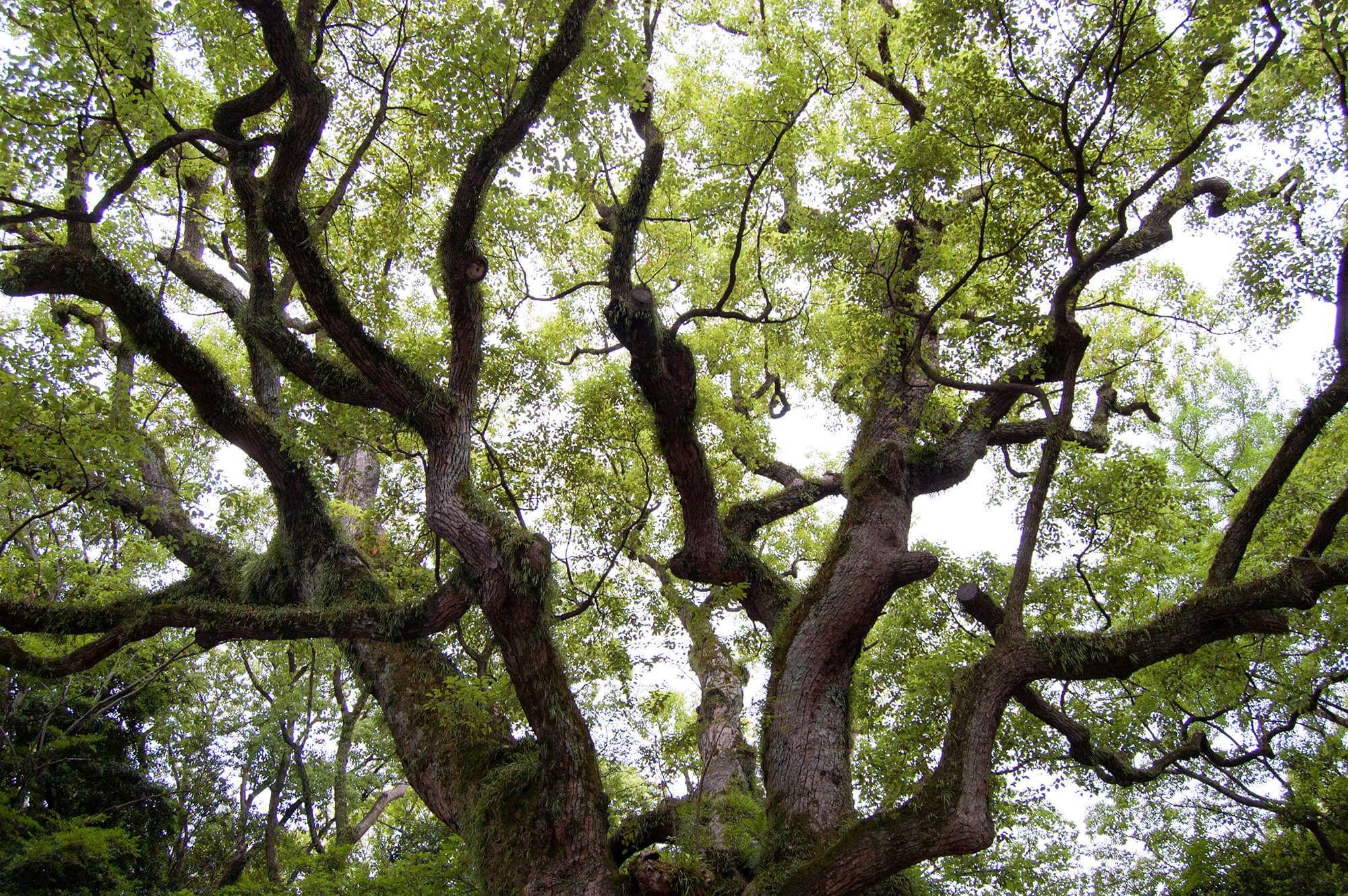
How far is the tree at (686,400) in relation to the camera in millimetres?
4734

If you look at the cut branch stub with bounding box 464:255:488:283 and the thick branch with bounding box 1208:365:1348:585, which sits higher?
the cut branch stub with bounding box 464:255:488:283

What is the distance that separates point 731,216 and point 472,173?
A: 2.99 m

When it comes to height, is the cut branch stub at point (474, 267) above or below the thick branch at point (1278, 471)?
above

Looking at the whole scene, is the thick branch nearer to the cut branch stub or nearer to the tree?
the tree

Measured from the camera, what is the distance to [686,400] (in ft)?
20.4

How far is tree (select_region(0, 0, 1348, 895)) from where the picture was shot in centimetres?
473

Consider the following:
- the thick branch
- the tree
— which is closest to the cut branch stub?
the tree

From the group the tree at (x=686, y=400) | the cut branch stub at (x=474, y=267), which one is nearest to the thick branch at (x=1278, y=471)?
the tree at (x=686, y=400)

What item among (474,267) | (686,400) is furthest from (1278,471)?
(474,267)

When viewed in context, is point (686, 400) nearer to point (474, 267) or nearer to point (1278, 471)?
point (474, 267)

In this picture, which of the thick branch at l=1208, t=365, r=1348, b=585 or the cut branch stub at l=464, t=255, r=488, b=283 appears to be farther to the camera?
the cut branch stub at l=464, t=255, r=488, b=283

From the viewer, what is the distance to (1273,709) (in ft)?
29.1

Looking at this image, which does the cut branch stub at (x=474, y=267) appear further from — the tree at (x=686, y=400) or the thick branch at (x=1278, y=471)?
the thick branch at (x=1278, y=471)

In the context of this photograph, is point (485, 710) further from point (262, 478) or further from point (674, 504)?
point (262, 478)
